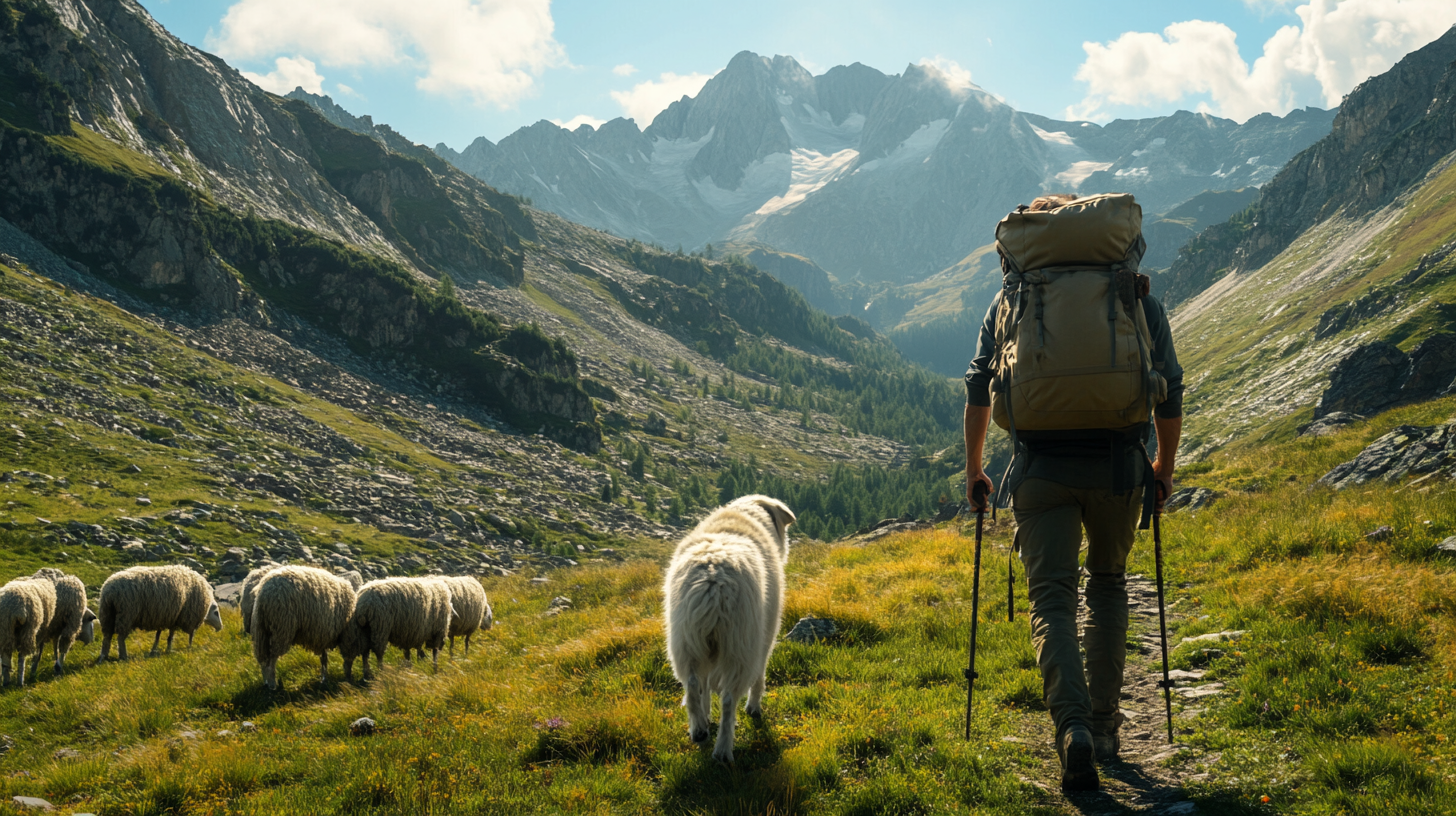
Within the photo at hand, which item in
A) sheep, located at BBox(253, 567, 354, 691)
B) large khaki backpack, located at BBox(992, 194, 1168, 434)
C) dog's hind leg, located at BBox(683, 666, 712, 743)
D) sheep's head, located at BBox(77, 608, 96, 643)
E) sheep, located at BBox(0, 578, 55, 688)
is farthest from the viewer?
sheep's head, located at BBox(77, 608, 96, 643)

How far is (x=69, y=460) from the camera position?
41.4 meters

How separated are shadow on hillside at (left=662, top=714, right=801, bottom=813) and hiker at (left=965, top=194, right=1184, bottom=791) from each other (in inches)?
87.6

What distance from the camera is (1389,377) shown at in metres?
46.8

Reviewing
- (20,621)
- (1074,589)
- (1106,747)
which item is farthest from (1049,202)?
(20,621)

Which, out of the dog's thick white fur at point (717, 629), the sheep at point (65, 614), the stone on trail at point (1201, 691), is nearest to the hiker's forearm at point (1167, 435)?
the stone on trail at point (1201, 691)

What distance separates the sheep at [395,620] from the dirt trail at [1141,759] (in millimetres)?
10334

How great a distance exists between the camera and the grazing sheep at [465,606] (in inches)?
648

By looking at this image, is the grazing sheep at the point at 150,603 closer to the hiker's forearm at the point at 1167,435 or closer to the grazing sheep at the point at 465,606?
the grazing sheep at the point at 465,606

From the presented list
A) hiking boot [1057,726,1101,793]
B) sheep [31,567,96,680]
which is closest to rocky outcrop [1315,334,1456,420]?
hiking boot [1057,726,1101,793]

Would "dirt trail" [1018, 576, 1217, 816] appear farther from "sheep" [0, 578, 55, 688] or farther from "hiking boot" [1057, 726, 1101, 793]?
"sheep" [0, 578, 55, 688]

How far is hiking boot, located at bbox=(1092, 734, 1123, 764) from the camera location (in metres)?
6.26

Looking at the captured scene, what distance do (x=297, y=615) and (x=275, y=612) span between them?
0.35 meters

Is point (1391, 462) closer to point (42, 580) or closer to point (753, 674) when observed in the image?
point (753, 674)

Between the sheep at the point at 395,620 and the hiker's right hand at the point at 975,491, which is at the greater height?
the hiker's right hand at the point at 975,491
